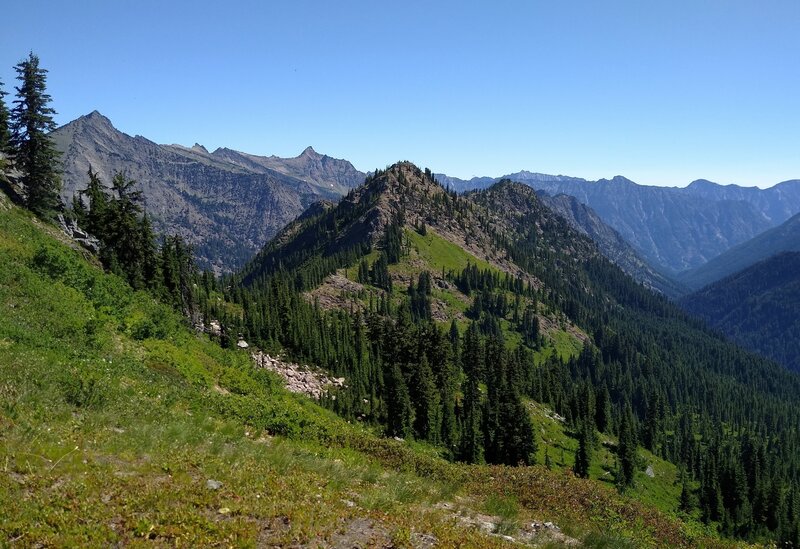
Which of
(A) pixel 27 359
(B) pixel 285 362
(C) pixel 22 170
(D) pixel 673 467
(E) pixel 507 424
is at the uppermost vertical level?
(C) pixel 22 170

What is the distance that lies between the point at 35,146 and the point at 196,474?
67.2m

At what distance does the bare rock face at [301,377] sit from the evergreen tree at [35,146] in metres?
36.4

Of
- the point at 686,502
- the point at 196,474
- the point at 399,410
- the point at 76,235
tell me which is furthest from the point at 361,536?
the point at 686,502

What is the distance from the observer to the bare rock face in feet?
271


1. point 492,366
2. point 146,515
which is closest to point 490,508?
point 146,515

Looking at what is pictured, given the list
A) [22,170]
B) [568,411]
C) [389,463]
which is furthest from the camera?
[568,411]

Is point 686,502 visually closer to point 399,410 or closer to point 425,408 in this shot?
point 425,408

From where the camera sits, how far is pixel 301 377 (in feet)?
300

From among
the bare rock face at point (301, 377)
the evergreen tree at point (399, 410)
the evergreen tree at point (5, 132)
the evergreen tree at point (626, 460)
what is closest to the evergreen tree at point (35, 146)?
the evergreen tree at point (5, 132)

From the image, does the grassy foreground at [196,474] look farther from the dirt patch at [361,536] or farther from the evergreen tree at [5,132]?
the evergreen tree at [5,132]

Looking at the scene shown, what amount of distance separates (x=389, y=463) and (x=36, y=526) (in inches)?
564

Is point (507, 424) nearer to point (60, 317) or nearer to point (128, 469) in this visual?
point (60, 317)

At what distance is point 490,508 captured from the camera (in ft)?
59.6

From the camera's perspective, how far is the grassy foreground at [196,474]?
1123 cm
